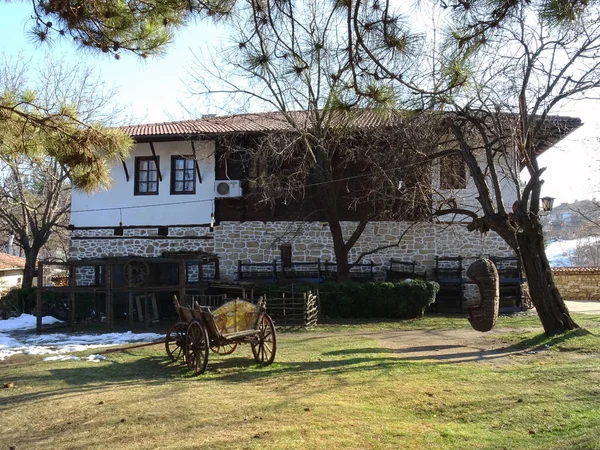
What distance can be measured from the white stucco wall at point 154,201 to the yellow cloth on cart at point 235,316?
10812 mm

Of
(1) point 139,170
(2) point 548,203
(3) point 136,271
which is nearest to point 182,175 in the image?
(1) point 139,170

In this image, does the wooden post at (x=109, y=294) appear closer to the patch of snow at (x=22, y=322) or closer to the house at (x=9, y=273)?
the patch of snow at (x=22, y=322)

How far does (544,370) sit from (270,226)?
12.3m

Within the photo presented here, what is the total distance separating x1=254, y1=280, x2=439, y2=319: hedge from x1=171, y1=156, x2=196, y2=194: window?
564cm

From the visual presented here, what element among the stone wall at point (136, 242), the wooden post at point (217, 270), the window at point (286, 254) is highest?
the stone wall at point (136, 242)

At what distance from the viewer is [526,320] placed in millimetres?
15289

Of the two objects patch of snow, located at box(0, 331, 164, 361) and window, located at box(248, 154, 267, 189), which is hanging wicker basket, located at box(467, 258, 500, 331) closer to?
patch of snow, located at box(0, 331, 164, 361)

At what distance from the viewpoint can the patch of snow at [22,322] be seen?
15.4m

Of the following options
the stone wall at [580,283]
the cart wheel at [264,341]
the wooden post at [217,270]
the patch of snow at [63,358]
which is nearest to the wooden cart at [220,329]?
the cart wheel at [264,341]

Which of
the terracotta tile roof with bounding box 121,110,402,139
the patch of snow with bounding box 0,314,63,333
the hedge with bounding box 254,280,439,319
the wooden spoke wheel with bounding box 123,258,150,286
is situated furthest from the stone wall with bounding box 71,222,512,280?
the patch of snow with bounding box 0,314,63,333

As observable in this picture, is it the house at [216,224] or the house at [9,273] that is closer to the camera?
the house at [216,224]

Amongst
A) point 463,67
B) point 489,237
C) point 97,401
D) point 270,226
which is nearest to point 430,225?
point 489,237

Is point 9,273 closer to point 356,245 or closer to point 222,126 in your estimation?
point 222,126

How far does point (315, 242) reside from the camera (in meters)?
18.8
